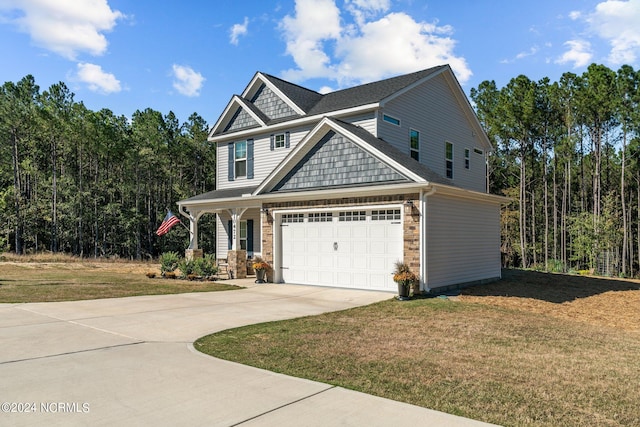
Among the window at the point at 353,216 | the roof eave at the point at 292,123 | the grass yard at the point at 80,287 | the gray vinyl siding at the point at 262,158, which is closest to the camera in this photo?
the grass yard at the point at 80,287

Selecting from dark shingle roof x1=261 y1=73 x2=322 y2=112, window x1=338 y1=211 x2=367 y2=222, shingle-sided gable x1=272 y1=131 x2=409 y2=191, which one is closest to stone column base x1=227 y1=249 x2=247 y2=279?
shingle-sided gable x1=272 y1=131 x2=409 y2=191

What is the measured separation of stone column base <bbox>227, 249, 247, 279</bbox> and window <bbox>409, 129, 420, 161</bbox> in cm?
820

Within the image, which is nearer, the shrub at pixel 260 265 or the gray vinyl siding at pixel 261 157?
the shrub at pixel 260 265

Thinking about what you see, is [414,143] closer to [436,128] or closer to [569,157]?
[436,128]

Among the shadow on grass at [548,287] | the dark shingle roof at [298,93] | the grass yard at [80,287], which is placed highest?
the dark shingle roof at [298,93]

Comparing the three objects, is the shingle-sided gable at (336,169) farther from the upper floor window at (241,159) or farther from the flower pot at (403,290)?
the upper floor window at (241,159)

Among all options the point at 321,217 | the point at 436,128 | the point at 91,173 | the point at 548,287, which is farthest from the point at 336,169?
the point at 91,173

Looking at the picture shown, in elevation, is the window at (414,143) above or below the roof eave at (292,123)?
below

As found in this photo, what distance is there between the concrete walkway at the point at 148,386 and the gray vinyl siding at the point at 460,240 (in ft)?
21.0

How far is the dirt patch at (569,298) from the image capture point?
10.8 metres

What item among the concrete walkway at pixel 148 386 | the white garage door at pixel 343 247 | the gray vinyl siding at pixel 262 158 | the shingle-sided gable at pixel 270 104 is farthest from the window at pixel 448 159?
the concrete walkway at pixel 148 386

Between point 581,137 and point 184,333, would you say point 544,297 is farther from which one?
point 581,137

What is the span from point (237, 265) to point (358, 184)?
677cm

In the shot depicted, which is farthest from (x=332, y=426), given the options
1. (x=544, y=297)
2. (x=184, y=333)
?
(x=544, y=297)
